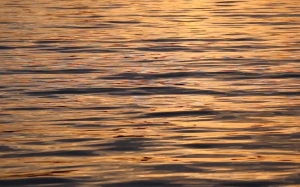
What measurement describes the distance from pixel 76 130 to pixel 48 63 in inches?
234

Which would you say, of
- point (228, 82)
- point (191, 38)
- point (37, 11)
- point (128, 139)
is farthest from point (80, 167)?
point (37, 11)

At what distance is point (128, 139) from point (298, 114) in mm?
2202

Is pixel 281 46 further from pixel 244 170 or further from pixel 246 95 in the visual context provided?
pixel 244 170

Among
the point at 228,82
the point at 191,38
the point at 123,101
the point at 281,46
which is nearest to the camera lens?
the point at 123,101

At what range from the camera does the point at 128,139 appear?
388 inches

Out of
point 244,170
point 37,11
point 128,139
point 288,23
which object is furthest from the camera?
point 37,11

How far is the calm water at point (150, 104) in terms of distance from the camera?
8539 mm

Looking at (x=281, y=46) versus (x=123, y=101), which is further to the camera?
(x=281, y=46)

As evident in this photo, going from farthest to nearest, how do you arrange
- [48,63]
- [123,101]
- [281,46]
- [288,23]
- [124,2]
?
[124,2] → [288,23] → [281,46] → [48,63] → [123,101]

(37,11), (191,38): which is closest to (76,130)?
(191,38)

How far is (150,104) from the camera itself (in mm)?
12008

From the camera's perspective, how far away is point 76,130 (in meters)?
10.3

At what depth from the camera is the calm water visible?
28.0 ft

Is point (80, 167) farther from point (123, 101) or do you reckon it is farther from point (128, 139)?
point (123, 101)
